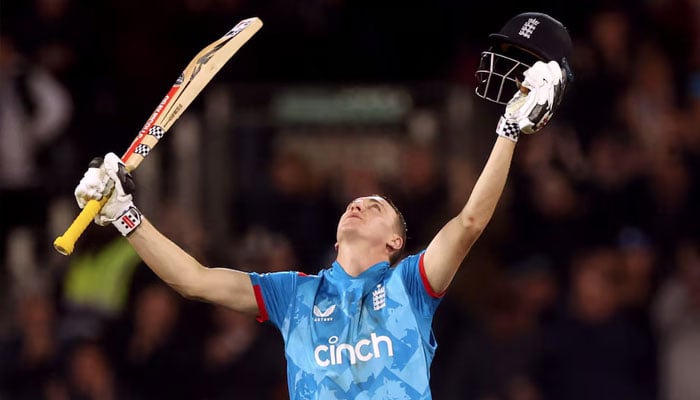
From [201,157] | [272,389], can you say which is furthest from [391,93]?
[272,389]

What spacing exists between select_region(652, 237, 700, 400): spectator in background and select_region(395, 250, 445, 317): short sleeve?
3714mm

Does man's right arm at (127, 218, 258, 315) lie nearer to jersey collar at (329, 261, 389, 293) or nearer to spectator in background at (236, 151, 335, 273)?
jersey collar at (329, 261, 389, 293)

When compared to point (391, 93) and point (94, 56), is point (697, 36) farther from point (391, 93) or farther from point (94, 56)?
point (94, 56)

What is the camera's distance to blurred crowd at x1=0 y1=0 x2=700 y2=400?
8.88 metres

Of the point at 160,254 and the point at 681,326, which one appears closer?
the point at 160,254

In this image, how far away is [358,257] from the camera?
5.95 meters

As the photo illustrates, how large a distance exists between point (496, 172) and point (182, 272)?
130cm

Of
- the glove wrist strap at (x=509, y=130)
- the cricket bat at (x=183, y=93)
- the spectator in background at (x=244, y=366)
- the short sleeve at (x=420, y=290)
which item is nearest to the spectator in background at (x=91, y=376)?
the spectator in background at (x=244, y=366)

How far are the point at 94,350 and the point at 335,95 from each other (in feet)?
9.76

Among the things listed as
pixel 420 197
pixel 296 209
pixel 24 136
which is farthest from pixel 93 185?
pixel 24 136

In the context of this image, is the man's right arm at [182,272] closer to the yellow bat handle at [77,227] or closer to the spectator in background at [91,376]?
the yellow bat handle at [77,227]

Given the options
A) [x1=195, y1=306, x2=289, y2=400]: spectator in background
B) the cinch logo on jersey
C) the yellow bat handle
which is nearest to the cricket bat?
the yellow bat handle

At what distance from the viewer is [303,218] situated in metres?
9.96

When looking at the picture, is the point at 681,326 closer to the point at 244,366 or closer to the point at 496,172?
the point at 244,366
